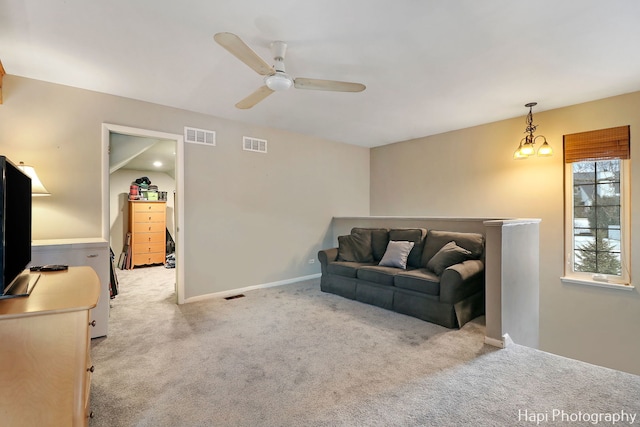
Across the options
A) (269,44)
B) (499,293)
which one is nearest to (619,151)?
(499,293)

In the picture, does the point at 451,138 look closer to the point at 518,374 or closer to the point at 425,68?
the point at 425,68

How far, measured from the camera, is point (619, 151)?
11.2ft

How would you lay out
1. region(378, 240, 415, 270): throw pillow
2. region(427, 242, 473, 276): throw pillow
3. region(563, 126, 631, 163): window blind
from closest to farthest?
region(427, 242, 473, 276): throw pillow
region(563, 126, 631, 163): window blind
region(378, 240, 415, 270): throw pillow

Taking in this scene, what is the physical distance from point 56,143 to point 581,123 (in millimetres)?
6007

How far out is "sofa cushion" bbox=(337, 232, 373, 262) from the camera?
4328 mm

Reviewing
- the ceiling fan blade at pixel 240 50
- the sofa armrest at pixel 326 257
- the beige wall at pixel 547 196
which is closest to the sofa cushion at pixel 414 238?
the sofa armrest at pixel 326 257

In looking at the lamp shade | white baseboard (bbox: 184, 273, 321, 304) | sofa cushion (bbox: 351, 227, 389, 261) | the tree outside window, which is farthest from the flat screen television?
the tree outside window

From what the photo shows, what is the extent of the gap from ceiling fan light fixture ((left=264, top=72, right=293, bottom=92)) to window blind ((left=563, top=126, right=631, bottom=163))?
366 cm

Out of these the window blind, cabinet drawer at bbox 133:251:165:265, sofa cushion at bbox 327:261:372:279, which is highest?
the window blind

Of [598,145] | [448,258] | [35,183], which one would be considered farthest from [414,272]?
[35,183]

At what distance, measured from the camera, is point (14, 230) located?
1.67 metres

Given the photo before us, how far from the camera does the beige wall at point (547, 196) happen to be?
3336 millimetres

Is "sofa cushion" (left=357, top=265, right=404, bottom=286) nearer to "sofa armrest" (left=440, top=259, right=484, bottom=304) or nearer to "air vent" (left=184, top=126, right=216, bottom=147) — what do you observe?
"sofa armrest" (left=440, top=259, right=484, bottom=304)

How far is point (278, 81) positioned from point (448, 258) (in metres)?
2.51
